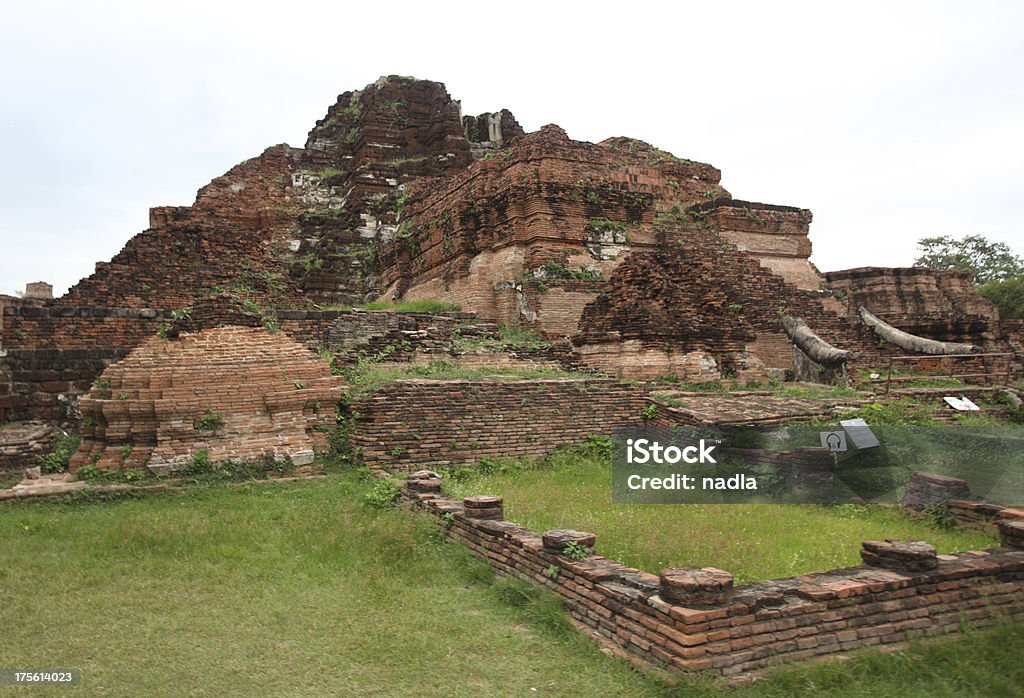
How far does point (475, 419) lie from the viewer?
358 inches

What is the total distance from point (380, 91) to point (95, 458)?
60.5 feet

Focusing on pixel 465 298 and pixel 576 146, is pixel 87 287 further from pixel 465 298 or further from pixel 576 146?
pixel 576 146

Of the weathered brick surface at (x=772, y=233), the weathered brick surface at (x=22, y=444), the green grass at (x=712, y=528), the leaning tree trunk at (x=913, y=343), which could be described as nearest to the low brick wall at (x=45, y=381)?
Answer: the weathered brick surface at (x=22, y=444)

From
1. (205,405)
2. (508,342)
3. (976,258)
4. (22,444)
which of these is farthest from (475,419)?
(976,258)

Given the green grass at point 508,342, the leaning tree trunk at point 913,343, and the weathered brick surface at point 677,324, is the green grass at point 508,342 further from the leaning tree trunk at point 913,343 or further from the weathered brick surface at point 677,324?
the leaning tree trunk at point 913,343

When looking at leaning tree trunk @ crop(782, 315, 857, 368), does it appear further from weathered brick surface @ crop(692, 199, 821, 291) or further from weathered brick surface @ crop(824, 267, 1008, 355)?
weathered brick surface @ crop(824, 267, 1008, 355)

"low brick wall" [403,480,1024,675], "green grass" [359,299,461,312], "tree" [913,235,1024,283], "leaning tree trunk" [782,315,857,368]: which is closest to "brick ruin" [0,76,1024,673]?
"low brick wall" [403,480,1024,675]

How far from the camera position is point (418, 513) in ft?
22.0

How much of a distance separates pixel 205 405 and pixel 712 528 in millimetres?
5406

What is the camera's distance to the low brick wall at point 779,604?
12.5 ft

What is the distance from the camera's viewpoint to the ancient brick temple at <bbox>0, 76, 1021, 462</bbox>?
10312mm

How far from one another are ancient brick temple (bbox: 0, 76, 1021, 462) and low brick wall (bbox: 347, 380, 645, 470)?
1.89 metres

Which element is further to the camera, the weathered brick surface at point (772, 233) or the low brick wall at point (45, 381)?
the weathered brick surface at point (772, 233)

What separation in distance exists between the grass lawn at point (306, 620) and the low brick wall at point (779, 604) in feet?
0.44
